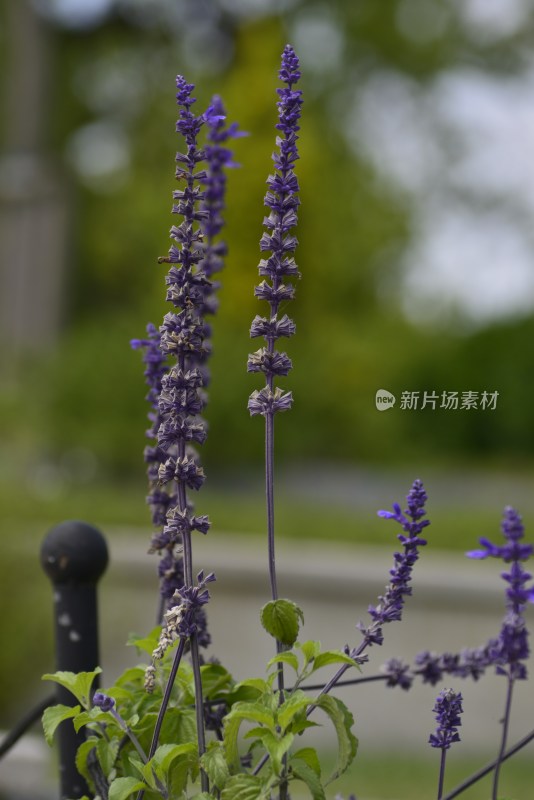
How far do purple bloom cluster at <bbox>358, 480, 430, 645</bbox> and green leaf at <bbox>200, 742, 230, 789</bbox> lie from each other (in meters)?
0.16

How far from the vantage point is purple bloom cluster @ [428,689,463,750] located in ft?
3.04

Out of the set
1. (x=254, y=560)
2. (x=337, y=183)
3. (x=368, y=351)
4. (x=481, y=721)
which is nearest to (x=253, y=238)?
(x=368, y=351)

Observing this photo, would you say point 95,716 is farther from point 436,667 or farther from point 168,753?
point 436,667

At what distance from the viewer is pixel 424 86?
16484 mm

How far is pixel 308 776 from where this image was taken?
865 millimetres

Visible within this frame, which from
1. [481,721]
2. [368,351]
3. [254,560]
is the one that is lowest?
[481,721]

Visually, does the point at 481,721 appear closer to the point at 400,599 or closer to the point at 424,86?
the point at 400,599

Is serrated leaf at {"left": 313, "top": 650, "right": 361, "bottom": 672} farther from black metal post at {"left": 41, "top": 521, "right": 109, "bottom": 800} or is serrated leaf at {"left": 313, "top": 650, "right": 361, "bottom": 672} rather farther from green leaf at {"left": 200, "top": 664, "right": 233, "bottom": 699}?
black metal post at {"left": 41, "top": 521, "right": 109, "bottom": 800}

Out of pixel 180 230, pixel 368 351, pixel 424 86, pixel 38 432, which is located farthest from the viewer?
pixel 424 86

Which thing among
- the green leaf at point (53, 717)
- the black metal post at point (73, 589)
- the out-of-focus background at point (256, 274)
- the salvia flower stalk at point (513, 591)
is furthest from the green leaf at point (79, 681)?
the out-of-focus background at point (256, 274)

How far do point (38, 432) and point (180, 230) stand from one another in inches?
326

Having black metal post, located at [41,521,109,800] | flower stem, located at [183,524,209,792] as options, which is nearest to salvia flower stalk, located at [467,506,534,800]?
flower stem, located at [183,524,209,792]

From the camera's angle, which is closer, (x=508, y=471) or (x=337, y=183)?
(x=508, y=471)

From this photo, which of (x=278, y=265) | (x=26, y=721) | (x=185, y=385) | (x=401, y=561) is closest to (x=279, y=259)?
(x=278, y=265)
